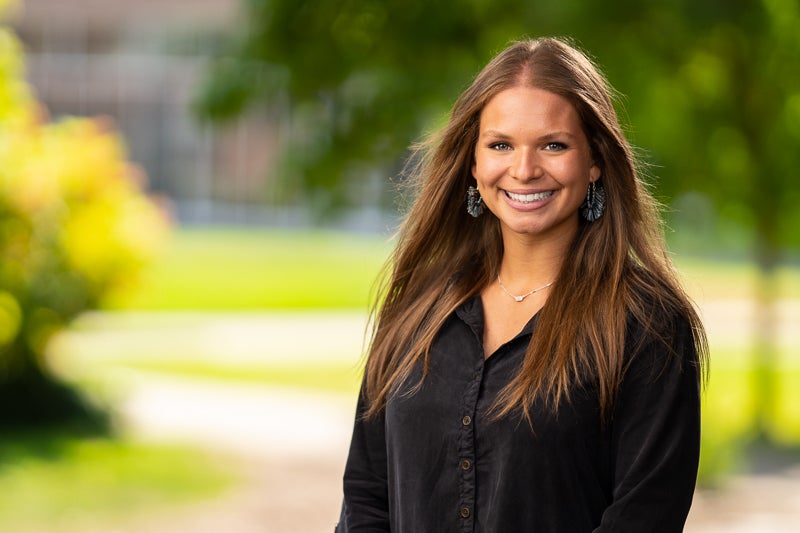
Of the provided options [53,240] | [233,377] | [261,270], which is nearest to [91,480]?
[53,240]

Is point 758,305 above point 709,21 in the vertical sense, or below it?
above

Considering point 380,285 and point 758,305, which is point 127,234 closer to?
point 758,305

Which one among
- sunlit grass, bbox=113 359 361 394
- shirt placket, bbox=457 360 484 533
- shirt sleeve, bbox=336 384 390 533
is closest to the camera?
shirt placket, bbox=457 360 484 533

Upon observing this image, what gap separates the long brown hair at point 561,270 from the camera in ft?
7.57

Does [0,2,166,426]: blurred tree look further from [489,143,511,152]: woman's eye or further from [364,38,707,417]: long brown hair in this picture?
[489,143,511,152]: woman's eye

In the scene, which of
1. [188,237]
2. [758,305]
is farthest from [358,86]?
[188,237]

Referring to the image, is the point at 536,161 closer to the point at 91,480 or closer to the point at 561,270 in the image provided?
the point at 561,270

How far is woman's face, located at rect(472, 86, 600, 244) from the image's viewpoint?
7.84 feet

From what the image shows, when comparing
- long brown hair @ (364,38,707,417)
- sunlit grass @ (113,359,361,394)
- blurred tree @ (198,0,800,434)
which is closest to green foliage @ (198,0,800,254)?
blurred tree @ (198,0,800,434)

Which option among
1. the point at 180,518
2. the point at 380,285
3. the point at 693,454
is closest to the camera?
the point at 693,454

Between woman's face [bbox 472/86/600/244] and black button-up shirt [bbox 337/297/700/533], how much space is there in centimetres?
22

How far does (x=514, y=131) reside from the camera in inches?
94.9

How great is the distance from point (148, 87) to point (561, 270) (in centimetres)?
4276

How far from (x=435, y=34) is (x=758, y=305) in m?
6.53
